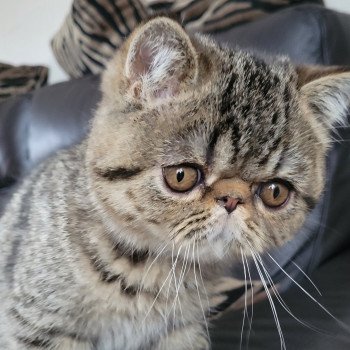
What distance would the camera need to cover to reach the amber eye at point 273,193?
751mm

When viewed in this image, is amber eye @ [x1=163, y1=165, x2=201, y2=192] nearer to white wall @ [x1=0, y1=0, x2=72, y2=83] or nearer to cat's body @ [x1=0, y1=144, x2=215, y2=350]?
cat's body @ [x1=0, y1=144, x2=215, y2=350]

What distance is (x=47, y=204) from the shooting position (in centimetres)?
90

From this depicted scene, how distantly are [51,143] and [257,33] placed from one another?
875 millimetres

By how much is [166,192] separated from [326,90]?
0.35 m

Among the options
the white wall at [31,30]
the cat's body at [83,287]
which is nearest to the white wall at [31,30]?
the white wall at [31,30]

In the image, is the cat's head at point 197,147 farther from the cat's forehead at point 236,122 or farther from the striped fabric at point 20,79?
the striped fabric at point 20,79

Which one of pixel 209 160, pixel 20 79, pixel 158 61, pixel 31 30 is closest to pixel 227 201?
pixel 209 160

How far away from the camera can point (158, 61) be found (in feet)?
2.38

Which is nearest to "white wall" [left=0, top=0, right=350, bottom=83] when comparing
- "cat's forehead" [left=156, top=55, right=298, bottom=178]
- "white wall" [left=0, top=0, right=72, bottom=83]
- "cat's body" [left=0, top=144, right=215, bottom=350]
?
"white wall" [left=0, top=0, right=72, bottom=83]

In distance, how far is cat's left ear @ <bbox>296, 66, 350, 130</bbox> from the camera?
31.8 inches

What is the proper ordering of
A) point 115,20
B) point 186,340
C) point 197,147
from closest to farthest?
1. point 197,147
2. point 186,340
3. point 115,20

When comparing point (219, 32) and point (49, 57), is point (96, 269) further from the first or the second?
point (49, 57)

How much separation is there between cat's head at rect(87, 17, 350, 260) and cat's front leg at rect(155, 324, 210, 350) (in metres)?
0.23

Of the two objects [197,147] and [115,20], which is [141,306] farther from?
[115,20]
